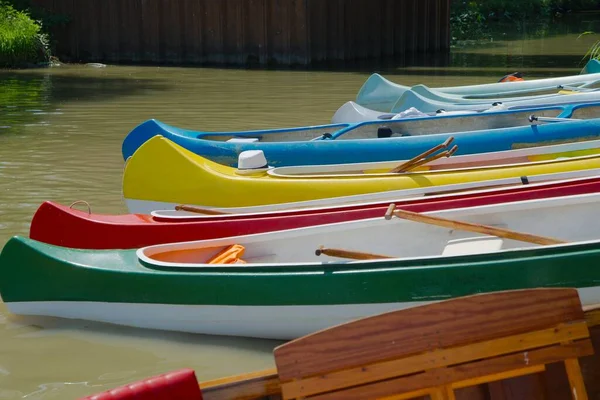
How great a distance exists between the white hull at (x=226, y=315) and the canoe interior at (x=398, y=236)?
31 centimetres

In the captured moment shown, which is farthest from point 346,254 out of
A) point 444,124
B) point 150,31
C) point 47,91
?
point 150,31

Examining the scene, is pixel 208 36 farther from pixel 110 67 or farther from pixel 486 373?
pixel 486 373

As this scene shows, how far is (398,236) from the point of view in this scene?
5.94 m

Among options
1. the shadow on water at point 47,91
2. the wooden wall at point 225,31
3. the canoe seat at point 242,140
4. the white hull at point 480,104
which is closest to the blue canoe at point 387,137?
the canoe seat at point 242,140

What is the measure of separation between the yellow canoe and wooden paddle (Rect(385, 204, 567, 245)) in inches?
42.3

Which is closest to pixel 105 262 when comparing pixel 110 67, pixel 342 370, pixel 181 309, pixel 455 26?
pixel 181 309

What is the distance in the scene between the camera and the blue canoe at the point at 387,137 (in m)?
8.26

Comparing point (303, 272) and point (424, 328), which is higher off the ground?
point (424, 328)

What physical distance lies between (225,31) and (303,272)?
17.9 metres

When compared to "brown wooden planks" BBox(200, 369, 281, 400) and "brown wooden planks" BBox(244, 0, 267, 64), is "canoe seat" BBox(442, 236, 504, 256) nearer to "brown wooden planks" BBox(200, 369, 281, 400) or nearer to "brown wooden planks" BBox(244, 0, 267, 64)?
"brown wooden planks" BBox(200, 369, 281, 400)

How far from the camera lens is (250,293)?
5.54 meters

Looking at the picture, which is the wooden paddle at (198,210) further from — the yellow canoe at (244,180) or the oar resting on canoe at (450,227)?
the oar resting on canoe at (450,227)

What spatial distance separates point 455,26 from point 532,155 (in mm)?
33016

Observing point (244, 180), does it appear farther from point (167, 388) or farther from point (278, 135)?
point (167, 388)
